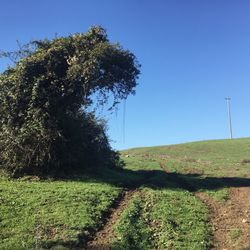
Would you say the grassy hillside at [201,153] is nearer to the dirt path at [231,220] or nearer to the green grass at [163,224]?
the dirt path at [231,220]

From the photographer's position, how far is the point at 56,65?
32312 mm

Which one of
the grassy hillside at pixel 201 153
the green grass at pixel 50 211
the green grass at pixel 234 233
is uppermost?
the grassy hillside at pixel 201 153

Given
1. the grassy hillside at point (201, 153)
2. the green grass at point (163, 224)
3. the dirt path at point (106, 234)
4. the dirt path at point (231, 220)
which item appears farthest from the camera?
the grassy hillside at point (201, 153)

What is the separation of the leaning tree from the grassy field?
1849mm

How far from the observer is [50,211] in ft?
70.5

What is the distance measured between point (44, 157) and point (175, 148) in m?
43.8

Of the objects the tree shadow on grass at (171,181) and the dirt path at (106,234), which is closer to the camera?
the dirt path at (106,234)

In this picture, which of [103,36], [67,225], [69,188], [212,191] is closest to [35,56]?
[103,36]

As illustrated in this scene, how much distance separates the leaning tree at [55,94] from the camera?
101 ft

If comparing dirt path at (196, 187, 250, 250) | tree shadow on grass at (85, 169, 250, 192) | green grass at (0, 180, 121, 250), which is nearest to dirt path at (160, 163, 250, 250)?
dirt path at (196, 187, 250, 250)

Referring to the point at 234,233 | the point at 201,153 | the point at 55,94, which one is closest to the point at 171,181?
the point at 55,94

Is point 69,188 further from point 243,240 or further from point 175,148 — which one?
point 175,148

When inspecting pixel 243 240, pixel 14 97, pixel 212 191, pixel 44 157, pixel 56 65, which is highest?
pixel 56 65

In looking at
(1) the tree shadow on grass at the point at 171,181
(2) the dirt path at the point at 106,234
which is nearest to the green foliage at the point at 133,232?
(2) the dirt path at the point at 106,234
